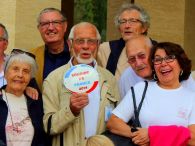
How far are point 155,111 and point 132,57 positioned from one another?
0.70 metres

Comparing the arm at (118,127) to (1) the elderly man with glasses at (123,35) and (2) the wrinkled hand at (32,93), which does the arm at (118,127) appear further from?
(1) the elderly man with glasses at (123,35)

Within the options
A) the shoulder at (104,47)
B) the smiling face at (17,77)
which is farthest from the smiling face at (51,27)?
the smiling face at (17,77)

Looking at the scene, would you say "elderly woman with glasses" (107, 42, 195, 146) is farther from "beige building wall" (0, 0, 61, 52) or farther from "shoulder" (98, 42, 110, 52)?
"beige building wall" (0, 0, 61, 52)

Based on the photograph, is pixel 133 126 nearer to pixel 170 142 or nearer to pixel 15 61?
pixel 170 142

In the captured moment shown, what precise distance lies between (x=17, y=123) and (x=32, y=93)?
0.38 m

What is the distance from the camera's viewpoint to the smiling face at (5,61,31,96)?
14.6 ft

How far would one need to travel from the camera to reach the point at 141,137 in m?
4.04

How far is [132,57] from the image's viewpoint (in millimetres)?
4652

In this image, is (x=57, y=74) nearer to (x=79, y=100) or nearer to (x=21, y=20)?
(x=79, y=100)

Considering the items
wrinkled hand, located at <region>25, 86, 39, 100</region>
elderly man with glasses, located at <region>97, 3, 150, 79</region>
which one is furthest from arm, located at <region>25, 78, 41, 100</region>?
elderly man with glasses, located at <region>97, 3, 150, 79</region>

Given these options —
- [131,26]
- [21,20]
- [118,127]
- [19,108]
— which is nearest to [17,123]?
[19,108]

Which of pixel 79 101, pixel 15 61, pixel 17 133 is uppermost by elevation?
pixel 15 61

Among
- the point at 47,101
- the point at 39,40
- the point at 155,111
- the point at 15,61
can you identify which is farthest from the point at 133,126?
the point at 39,40

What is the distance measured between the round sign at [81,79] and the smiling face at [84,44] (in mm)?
366
